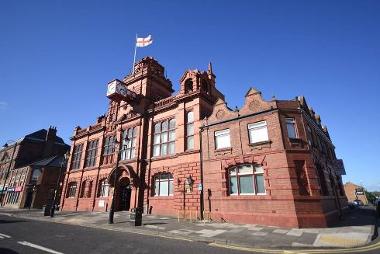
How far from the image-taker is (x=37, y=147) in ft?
171

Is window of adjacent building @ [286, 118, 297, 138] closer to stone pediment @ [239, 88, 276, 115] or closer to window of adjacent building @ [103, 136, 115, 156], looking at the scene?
stone pediment @ [239, 88, 276, 115]

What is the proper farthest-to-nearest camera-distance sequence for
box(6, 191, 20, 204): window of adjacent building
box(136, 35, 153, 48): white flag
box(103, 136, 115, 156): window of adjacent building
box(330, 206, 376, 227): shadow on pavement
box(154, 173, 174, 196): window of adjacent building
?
box(6, 191, 20, 204): window of adjacent building → box(103, 136, 115, 156): window of adjacent building → box(136, 35, 153, 48): white flag → box(154, 173, 174, 196): window of adjacent building → box(330, 206, 376, 227): shadow on pavement

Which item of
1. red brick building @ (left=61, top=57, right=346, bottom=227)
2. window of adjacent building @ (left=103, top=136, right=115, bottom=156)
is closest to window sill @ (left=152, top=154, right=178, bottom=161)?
red brick building @ (left=61, top=57, right=346, bottom=227)

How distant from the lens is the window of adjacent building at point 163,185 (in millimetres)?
21938

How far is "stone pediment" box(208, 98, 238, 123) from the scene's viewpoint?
1948 centimetres

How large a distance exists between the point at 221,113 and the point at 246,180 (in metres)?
6.29

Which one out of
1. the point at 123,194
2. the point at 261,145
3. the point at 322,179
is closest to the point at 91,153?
the point at 123,194

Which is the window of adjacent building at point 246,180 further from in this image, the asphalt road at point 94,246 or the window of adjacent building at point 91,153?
the window of adjacent building at point 91,153

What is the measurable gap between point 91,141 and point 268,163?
88.0 feet

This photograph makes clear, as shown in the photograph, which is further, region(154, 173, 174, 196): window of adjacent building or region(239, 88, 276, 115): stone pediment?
region(154, 173, 174, 196): window of adjacent building

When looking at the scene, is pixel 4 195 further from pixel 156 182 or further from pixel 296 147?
pixel 296 147

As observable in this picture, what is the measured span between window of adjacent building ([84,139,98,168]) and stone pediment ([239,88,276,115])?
2280cm

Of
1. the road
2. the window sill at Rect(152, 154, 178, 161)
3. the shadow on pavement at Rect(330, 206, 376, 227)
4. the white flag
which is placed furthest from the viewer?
the white flag

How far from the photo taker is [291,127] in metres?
16.8
